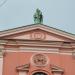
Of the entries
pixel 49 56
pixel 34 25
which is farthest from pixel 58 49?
pixel 34 25

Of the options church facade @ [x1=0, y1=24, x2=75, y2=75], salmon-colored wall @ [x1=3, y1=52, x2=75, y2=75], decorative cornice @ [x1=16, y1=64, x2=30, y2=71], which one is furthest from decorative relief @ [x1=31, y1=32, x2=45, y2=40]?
decorative cornice @ [x1=16, y1=64, x2=30, y2=71]

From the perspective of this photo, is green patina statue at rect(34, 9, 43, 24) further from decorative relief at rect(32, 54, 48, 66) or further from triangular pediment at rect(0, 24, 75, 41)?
decorative relief at rect(32, 54, 48, 66)

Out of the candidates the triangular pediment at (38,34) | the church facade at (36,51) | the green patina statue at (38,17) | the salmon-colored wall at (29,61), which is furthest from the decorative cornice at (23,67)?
the green patina statue at (38,17)

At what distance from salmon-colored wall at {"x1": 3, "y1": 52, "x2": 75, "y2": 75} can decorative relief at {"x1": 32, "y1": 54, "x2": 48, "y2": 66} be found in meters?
0.19

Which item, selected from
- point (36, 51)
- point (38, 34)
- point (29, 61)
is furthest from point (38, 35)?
point (29, 61)

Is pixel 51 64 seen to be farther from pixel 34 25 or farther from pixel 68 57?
pixel 34 25

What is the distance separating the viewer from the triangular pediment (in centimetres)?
1678

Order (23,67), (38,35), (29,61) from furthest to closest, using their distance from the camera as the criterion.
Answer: (38,35) → (29,61) → (23,67)

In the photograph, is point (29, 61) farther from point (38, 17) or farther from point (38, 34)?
point (38, 17)

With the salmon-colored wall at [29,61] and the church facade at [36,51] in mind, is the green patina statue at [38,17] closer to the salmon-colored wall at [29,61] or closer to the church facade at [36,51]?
the church facade at [36,51]

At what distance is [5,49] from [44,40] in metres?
2.09

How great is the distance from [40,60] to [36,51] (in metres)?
0.52

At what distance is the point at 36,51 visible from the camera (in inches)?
658

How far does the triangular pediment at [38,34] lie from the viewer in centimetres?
1678
